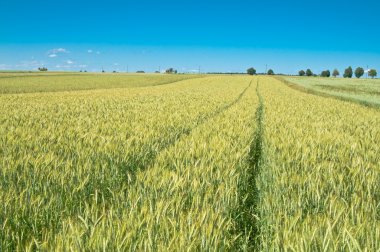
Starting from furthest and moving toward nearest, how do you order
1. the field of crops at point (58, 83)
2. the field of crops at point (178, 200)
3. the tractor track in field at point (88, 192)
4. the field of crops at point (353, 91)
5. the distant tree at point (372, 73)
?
the distant tree at point (372, 73)
the field of crops at point (58, 83)
the field of crops at point (353, 91)
the tractor track in field at point (88, 192)
the field of crops at point (178, 200)

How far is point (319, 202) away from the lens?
2953 mm

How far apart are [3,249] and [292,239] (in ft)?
6.31

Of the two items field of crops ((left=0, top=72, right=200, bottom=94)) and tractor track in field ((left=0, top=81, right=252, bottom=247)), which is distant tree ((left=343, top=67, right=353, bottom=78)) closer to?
field of crops ((left=0, top=72, right=200, bottom=94))

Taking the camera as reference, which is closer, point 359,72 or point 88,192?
point 88,192

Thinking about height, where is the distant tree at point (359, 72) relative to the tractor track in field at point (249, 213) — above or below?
above

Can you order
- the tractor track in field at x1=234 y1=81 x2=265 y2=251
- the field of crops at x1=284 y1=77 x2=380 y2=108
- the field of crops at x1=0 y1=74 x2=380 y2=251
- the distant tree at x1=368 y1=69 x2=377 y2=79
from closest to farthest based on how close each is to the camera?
the field of crops at x1=0 y1=74 x2=380 y2=251, the tractor track in field at x1=234 y1=81 x2=265 y2=251, the field of crops at x1=284 y1=77 x2=380 y2=108, the distant tree at x1=368 y1=69 x2=377 y2=79

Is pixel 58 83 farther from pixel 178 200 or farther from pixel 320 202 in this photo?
pixel 320 202

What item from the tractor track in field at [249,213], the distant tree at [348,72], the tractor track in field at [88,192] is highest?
the distant tree at [348,72]

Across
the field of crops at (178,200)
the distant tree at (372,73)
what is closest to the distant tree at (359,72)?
the distant tree at (372,73)

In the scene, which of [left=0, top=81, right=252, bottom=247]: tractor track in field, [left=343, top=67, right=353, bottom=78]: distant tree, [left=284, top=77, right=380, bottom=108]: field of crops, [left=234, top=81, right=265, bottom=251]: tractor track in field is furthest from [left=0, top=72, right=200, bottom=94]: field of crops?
[left=343, top=67, right=353, bottom=78]: distant tree

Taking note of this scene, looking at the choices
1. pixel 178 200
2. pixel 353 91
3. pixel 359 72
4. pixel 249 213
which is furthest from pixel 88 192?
pixel 359 72

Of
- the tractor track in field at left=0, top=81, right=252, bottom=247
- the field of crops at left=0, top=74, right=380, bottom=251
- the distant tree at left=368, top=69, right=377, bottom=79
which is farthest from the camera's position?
the distant tree at left=368, top=69, right=377, bottom=79

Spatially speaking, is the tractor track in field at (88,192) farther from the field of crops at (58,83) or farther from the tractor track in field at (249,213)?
the field of crops at (58,83)

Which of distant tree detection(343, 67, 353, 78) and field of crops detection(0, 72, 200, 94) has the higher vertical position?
distant tree detection(343, 67, 353, 78)
